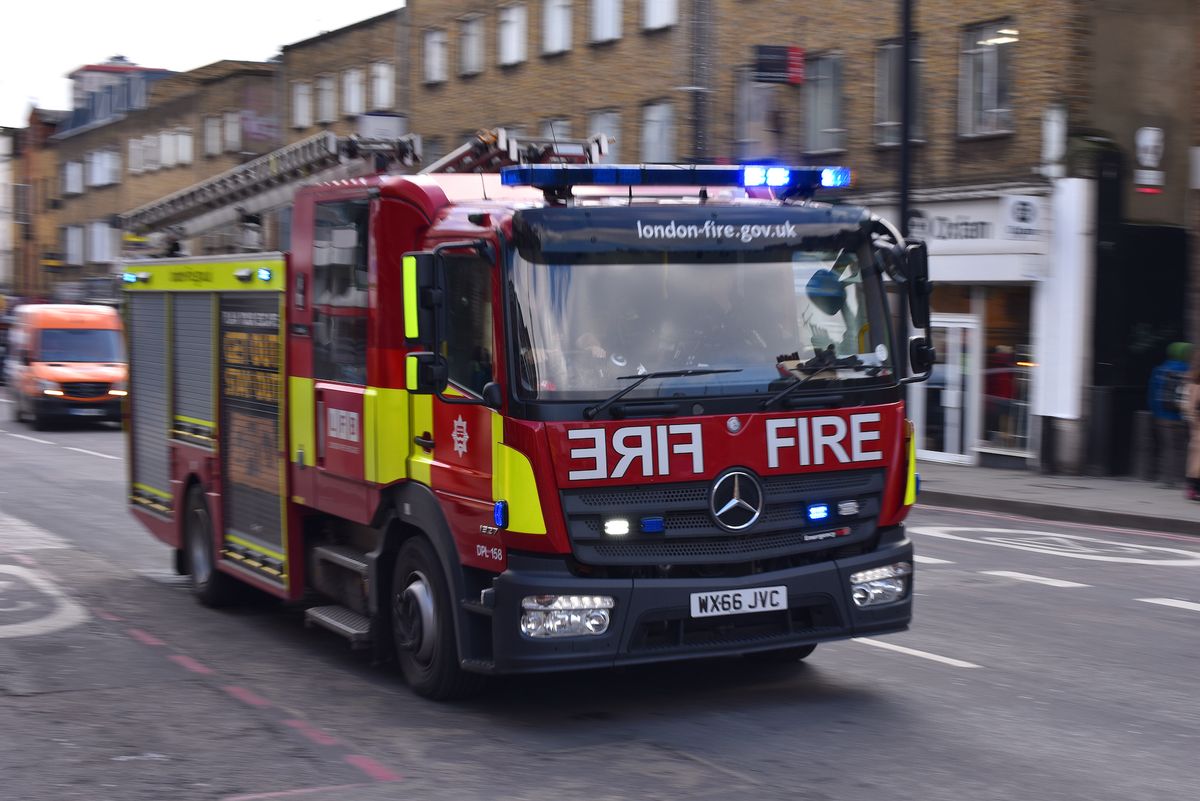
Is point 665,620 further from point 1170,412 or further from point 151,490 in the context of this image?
point 1170,412

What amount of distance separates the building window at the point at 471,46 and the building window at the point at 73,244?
37.3 m

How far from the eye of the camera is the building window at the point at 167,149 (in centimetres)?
6159

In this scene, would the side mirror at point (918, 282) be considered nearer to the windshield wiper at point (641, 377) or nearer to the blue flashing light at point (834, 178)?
the blue flashing light at point (834, 178)

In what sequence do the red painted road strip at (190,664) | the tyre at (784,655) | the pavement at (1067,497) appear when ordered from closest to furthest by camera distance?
the tyre at (784,655)
the red painted road strip at (190,664)
the pavement at (1067,497)

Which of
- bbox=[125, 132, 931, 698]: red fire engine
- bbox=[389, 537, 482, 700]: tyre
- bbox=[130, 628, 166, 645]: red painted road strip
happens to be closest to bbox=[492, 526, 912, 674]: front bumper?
bbox=[125, 132, 931, 698]: red fire engine

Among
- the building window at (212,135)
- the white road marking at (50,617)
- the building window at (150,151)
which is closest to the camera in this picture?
the white road marking at (50,617)

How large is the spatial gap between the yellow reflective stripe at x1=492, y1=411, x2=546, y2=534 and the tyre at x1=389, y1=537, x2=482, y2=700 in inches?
Result: 27.2

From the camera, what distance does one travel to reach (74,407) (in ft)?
103

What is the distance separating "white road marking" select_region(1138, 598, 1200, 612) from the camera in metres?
10.5

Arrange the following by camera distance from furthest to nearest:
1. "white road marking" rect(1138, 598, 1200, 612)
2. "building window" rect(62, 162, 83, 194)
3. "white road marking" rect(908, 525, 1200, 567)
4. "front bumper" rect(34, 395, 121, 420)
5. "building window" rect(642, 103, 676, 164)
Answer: "building window" rect(62, 162, 83, 194) < "building window" rect(642, 103, 676, 164) < "front bumper" rect(34, 395, 121, 420) < "white road marking" rect(908, 525, 1200, 567) < "white road marking" rect(1138, 598, 1200, 612)

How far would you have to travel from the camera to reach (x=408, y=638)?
7.77 meters

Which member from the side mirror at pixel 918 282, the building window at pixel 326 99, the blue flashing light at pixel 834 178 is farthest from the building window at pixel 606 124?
the side mirror at pixel 918 282

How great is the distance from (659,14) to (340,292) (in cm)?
2543

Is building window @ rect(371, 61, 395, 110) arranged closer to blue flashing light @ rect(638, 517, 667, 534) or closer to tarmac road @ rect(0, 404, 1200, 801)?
tarmac road @ rect(0, 404, 1200, 801)
